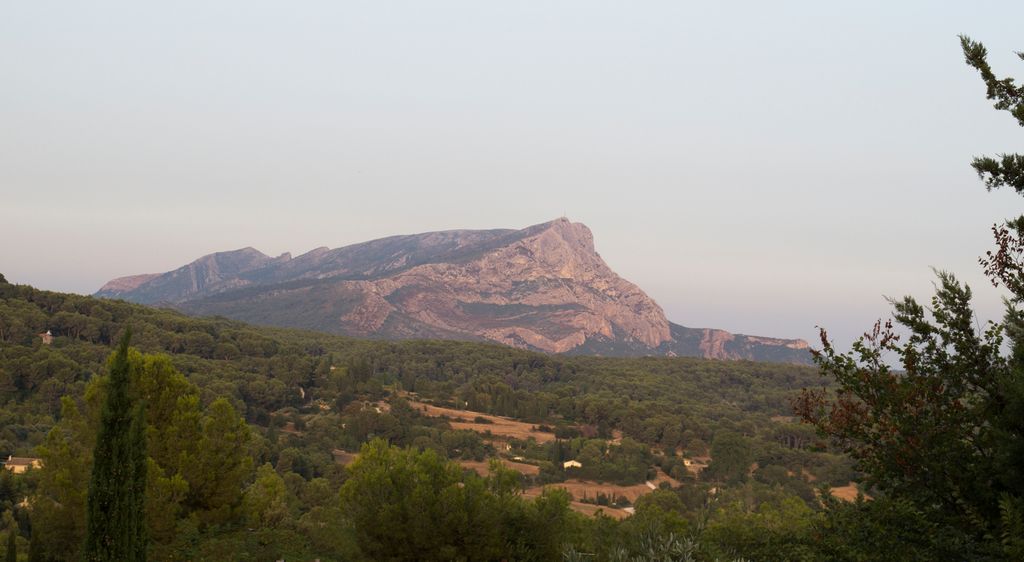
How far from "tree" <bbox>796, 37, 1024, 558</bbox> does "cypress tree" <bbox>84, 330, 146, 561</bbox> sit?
13128 millimetres

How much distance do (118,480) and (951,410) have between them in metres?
15.4

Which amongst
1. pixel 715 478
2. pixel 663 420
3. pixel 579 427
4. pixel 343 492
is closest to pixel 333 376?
pixel 579 427

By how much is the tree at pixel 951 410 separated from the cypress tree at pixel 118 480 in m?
13.1

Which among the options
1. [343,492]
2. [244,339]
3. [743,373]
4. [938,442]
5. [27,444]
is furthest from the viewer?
[743,373]

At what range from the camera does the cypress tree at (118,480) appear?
13.4 metres

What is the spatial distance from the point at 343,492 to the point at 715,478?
6530 centimetres

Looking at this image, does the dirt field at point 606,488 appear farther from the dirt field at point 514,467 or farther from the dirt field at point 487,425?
the dirt field at point 487,425

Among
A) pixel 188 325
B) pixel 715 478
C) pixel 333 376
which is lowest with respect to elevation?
pixel 715 478

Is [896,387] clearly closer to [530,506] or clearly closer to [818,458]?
[530,506]

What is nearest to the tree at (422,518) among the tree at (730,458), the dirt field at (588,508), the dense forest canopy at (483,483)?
the dense forest canopy at (483,483)

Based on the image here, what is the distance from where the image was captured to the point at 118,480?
1383 cm

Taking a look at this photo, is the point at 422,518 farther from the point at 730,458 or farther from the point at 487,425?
the point at 487,425

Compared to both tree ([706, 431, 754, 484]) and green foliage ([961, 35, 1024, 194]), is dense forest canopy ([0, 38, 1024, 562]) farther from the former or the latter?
tree ([706, 431, 754, 484])

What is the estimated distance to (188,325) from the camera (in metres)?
102
